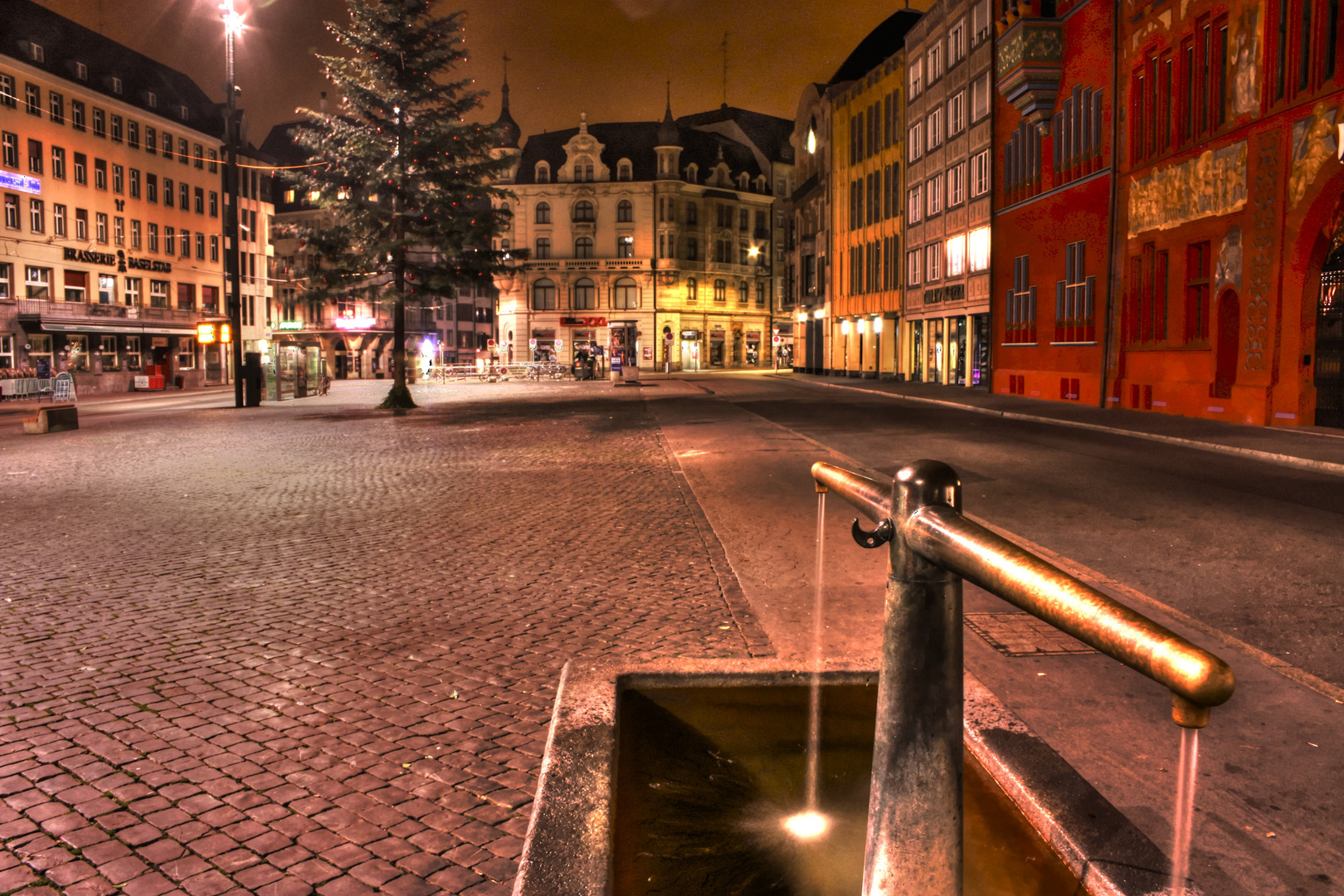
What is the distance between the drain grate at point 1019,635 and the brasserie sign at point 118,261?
53.3 meters

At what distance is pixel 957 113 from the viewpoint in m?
37.3

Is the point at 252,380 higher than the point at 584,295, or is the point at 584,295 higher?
the point at 584,295

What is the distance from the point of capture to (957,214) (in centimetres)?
3719

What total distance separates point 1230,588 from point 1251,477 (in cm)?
657

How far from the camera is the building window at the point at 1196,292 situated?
69.7 ft

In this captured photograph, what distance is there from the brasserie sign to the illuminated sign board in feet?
11.2

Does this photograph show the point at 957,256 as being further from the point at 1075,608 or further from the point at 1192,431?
the point at 1075,608

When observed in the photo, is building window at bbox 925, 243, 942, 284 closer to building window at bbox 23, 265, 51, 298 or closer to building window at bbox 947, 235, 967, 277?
building window at bbox 947, 235, 967, 277

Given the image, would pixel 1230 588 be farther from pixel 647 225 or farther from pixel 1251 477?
pixel 647 225

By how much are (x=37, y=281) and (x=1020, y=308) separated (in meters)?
43.8

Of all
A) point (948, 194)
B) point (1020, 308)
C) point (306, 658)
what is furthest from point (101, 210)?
point (306, 658)

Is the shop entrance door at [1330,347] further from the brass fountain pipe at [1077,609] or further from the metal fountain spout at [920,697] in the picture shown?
the brass fountain pipe at [1077,609]

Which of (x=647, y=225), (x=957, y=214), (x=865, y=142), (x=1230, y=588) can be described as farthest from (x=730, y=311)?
(x=1230, y=588)

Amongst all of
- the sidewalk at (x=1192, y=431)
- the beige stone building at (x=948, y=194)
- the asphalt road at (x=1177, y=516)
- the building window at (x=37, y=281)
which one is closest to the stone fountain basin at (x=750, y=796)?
the asphalt road at (x=1177, y=516)
